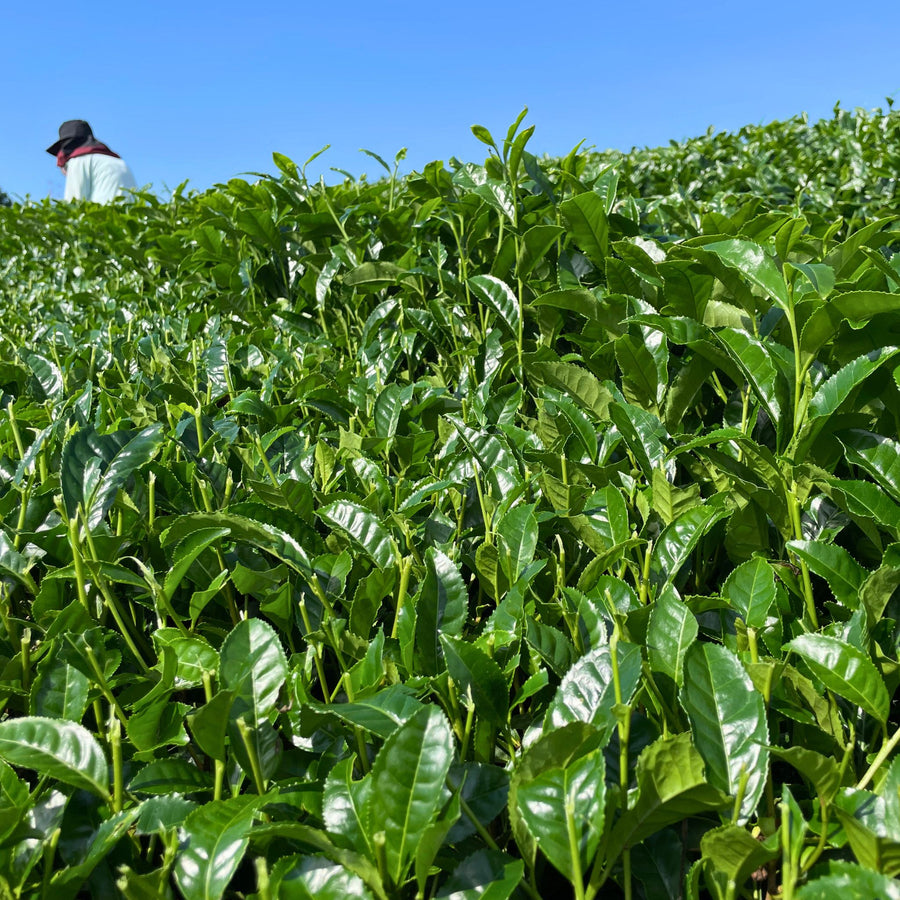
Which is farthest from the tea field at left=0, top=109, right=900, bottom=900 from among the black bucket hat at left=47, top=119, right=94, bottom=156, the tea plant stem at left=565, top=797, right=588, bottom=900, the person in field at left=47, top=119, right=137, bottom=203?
the black bucket hat at left=47, top=119, right=94, bottom=156

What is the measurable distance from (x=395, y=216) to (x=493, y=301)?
109cm

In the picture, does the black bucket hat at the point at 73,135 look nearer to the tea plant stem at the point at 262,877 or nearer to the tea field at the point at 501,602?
the tea field at the point at 501,602

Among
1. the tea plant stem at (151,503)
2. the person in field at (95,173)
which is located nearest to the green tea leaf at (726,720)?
the tea plant stem at (151,503)

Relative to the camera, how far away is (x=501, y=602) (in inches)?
52.9

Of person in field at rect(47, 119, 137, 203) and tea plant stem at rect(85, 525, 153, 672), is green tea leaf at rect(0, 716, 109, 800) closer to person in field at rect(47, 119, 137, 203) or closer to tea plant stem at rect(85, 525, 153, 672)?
tea plant stem at rect(85, 525, 153, 672)

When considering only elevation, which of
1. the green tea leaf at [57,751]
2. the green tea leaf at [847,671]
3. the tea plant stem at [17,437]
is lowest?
the green tea leaf at [57,751]

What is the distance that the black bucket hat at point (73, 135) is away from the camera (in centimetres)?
1315

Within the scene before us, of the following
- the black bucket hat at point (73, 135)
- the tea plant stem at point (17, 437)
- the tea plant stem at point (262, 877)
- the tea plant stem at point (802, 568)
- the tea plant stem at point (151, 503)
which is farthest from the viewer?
the black bucket hat at point (73, 135)

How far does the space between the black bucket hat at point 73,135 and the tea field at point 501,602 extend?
40.4 feet

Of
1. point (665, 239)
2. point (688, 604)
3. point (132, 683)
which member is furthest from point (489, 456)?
point (665, 239)

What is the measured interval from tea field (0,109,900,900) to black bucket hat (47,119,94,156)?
1232 cm

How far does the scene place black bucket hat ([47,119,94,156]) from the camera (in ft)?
43.1

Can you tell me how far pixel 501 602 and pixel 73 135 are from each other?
14.8m

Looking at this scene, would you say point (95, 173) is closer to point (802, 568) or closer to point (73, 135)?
point (73, 135)
